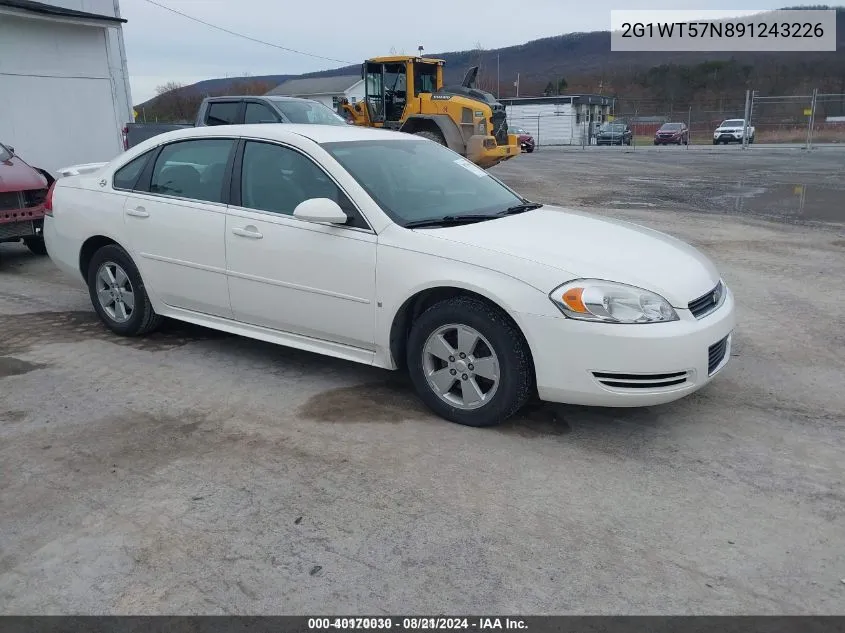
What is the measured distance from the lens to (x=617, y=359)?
3.63 m

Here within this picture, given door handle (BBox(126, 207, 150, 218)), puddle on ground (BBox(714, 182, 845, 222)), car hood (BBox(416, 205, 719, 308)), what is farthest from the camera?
puddle on ground (BBox(714, 182, 845, 222))

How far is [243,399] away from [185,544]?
1561 mm

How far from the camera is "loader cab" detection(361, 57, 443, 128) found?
1897cm

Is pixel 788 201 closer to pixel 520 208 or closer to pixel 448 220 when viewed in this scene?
pixel 520 208

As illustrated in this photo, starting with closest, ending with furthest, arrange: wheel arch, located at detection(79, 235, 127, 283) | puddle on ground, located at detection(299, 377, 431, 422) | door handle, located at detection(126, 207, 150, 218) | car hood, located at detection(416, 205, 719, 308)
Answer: car hood, located at detection(416, 205, 719, 308), puddle on ground, located at detection(299, 377, 431, 422), door handle, located at detection(126, 207, 150, 218), wheel arch, located at detection(79, 235, 127, 283)

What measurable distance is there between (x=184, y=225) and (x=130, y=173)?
88 centimetres

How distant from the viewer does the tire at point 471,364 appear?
12.6ft

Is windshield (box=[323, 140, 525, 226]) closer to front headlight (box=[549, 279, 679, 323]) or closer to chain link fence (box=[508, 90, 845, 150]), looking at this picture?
front headlight (box=[549, 279, 679, 323])

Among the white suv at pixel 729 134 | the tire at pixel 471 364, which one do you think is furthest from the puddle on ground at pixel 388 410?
the white suv at pixel 729 134

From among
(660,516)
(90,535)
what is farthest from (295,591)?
(660,516)

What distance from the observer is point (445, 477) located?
3.52m

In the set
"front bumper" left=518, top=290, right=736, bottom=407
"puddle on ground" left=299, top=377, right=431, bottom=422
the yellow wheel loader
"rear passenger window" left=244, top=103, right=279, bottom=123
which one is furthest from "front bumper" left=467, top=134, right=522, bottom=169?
"front bumper" left=518, top=290, right=736, bottom=407

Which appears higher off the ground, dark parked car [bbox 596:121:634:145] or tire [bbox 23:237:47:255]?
dark parked car [bbox 596:121:634:145]

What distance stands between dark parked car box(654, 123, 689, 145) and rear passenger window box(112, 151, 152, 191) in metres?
40.3
